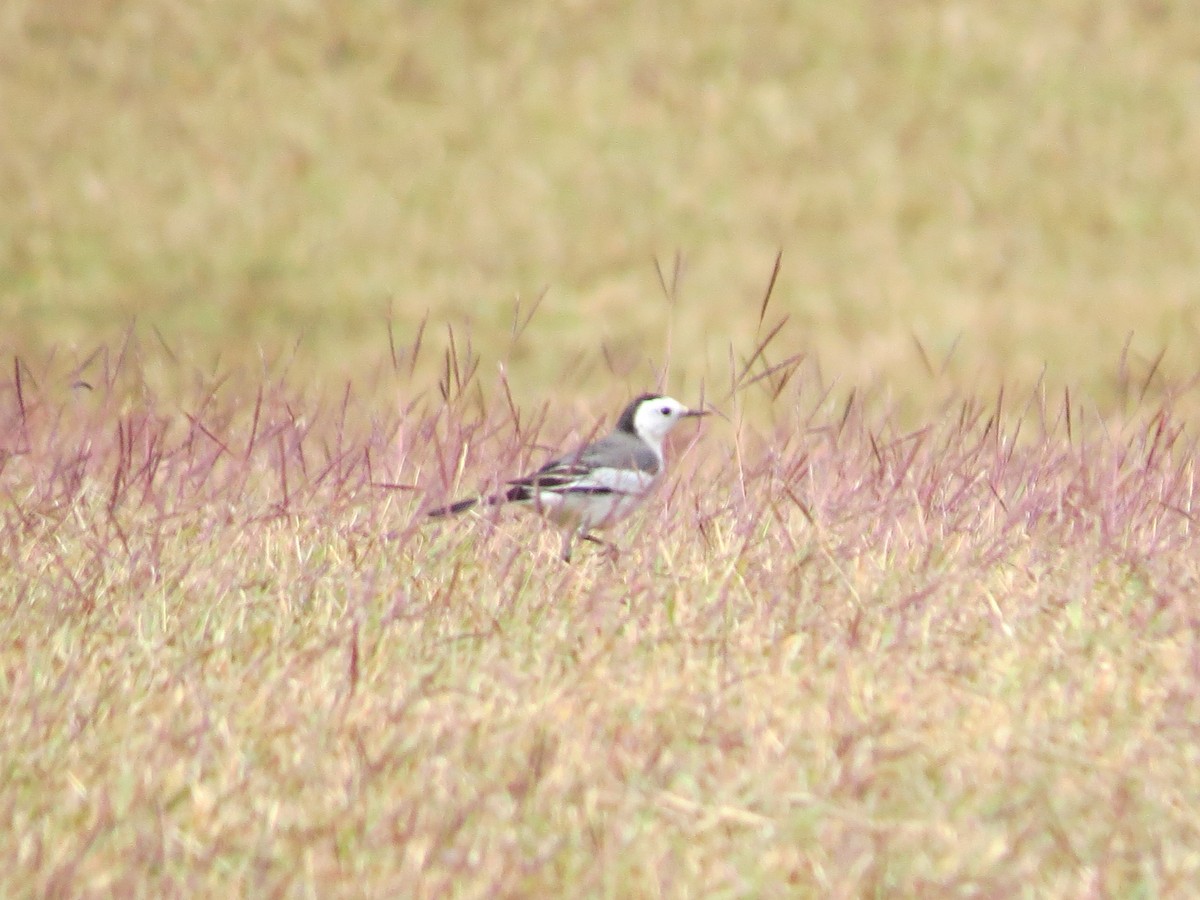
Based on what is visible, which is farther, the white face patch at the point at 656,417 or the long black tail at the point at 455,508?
the white face patch at the point at 656,417

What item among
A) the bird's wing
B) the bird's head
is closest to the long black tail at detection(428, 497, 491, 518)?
the bird's wing

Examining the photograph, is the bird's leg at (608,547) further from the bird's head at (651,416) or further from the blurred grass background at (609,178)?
the blurred grass background at (609,178)

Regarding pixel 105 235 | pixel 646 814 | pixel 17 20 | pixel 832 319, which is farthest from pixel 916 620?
pixel 17 20

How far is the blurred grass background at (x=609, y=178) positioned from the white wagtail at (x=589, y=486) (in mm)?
6563

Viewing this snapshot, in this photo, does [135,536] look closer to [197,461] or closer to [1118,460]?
[197,461]

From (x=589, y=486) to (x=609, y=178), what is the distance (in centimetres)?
1043

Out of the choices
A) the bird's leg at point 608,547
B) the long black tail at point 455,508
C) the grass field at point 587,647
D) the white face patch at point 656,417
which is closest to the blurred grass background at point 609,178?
the grass field at point 587,647

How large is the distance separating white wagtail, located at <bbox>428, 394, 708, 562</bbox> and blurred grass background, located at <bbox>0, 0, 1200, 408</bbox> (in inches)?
258

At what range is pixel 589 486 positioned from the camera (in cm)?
618

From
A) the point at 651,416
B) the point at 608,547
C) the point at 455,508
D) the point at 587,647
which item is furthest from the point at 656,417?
the point at 587,647

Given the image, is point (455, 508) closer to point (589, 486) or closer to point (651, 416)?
point (589, 486)

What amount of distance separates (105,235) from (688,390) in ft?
17.8

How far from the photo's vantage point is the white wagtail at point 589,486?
5.92m

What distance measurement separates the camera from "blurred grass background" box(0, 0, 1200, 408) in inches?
572
